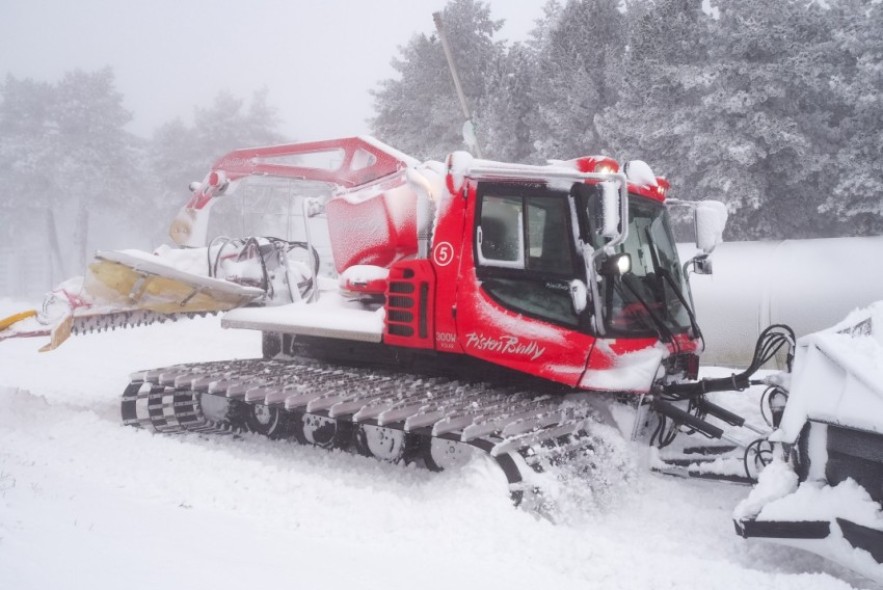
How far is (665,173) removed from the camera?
18234mm

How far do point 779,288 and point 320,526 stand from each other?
10934 mm

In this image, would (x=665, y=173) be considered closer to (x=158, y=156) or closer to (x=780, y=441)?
(x=780, y=441)

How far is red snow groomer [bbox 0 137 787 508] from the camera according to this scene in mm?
5223

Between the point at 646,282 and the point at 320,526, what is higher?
the point at 646,282

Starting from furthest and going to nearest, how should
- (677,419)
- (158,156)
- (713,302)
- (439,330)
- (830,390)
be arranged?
(158,156) < (713,302) < (439,330) < (677,419) < (830,390)

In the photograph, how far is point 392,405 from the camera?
5.32m

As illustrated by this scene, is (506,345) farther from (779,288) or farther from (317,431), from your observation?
(779,288)

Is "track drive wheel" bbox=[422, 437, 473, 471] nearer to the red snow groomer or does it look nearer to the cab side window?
the red snow groomer

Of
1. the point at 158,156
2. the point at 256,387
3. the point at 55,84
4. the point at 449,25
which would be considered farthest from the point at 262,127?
the point at 256,387

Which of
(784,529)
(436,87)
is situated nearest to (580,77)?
(436,87)

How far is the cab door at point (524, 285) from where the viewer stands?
5.33 metres

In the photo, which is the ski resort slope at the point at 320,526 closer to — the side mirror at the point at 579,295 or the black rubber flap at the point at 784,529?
the black rubber flap at the point at 784,529

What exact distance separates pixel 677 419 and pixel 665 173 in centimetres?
1415

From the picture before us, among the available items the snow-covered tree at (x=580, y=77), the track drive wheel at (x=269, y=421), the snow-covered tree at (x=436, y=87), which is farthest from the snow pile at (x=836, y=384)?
the snow-covered tree at (x=436, y=87)
